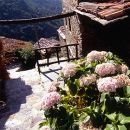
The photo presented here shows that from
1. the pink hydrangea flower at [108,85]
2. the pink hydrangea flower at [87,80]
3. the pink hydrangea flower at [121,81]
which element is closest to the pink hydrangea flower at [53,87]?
the pink hydrangea flower at [87,80]

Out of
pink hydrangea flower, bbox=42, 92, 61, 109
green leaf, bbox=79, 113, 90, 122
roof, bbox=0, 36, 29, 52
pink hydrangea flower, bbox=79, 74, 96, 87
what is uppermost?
pink hydrangea flower, bbox=79, 74, 96, 87

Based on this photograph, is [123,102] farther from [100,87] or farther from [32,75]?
[32,75]

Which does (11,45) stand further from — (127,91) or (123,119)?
(123,119)

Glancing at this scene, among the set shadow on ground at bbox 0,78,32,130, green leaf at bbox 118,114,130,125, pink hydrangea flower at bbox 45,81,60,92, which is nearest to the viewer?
green leaf at bbox 118,114,130,125

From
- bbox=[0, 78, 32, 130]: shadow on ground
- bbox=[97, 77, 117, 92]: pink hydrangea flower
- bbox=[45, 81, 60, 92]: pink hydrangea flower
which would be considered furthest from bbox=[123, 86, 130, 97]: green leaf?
bbox=[0, 78, 32, 130]: shadow on ground

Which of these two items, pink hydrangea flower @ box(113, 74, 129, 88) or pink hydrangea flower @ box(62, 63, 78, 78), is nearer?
pink hydrangea flower @ box(113, 74, 129, 88)

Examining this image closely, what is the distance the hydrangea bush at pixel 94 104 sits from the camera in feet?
12.0

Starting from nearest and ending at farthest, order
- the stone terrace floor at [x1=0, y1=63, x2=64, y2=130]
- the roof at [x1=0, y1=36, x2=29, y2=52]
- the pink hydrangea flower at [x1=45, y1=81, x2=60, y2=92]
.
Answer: the pink hydrangea flower at [x1=45, y1=81, x2=60, y2=92] → the stone terrace floor at [x1=0, y1=63, x2=64, y2=130] → the roof at [x1=0, y1=36, x2=29, y2=52]

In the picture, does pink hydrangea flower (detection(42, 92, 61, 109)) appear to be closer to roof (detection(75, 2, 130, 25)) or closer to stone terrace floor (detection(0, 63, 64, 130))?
stone terrace floor (detection(0, 63, 64, 130))

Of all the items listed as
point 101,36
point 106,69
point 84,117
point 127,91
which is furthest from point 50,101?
point 101,36

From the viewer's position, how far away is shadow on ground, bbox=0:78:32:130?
33.0 ft

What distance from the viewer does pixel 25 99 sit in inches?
439

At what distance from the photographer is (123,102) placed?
3740mm

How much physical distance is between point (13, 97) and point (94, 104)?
8007 millimetres
